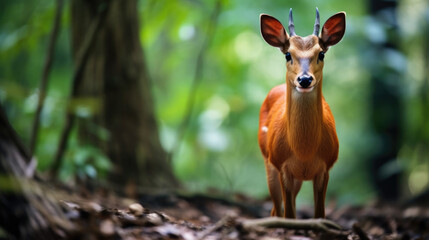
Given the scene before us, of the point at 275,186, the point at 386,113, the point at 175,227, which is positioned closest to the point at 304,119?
the point at 275,186

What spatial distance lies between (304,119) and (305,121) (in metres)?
0.02

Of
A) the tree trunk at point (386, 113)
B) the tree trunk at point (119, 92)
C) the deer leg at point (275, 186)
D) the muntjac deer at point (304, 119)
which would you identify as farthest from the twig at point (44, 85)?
the tree trunk at point (386, 113)

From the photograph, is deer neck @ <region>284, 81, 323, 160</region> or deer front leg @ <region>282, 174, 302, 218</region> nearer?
deer neck @ <region>284, 81, 323, 160</region>

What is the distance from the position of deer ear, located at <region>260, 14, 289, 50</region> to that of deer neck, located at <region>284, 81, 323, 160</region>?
31 centimetres

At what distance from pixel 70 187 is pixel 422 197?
157 inches

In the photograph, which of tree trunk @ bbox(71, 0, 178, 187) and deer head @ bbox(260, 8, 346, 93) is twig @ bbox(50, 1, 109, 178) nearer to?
tree trunk @ bbox(71, 0, 178, 187)

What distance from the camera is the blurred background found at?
197 inches

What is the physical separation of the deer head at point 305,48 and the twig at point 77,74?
197 cm

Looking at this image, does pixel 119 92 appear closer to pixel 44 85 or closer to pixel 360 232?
pixel 44 85

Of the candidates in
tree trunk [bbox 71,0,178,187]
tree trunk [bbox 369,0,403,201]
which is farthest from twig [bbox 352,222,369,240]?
tree trunk [bbox 369,0,403,201]

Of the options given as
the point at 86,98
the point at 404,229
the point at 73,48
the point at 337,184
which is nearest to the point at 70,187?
the point at 86,98

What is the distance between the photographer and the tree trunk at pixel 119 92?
197 inches

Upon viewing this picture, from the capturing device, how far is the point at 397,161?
730 cm

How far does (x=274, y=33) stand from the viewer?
123 inches
